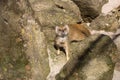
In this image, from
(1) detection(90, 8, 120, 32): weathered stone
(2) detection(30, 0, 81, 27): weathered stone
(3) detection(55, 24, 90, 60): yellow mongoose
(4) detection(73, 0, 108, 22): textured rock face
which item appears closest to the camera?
(3) detection(55, 24, 90, 60): yellow mongoose

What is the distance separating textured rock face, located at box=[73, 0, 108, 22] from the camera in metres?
9.04

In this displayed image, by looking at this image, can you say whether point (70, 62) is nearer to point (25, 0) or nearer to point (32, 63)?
point (32, 63)

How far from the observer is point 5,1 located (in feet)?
16.6

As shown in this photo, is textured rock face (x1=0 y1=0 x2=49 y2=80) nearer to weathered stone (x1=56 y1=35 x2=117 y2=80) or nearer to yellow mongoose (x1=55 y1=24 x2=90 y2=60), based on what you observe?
weathered stone (x1=56 y1=35 x2=117 y2=80)

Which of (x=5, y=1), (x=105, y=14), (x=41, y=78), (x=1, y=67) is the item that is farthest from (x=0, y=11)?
(x=105, y=14)

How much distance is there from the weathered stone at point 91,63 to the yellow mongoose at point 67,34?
526mm

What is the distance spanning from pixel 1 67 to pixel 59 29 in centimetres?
209

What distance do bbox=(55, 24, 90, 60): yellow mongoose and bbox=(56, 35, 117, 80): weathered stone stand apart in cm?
53

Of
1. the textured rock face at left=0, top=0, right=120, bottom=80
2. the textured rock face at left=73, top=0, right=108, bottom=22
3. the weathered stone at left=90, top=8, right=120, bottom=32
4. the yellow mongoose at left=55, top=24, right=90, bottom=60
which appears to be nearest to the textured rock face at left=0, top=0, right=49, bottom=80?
the textured rock face at left=0, top=0, right=120, bottom=80

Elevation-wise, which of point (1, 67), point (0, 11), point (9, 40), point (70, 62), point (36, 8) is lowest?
point (36, 8)

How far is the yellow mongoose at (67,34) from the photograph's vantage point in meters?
7.10

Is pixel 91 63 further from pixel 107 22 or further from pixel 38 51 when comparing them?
pixel 107 22

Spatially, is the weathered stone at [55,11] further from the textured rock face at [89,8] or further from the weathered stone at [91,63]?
the weathered stone at [91,63]

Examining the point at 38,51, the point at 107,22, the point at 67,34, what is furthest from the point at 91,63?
the point at 107,22
